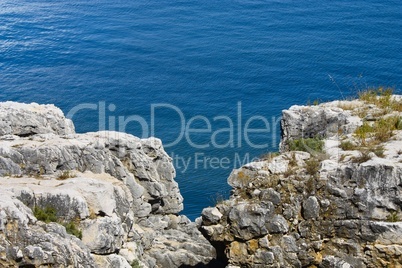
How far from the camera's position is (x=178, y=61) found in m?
92.4

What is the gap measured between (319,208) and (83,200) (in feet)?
31.5

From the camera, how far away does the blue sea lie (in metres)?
77.1

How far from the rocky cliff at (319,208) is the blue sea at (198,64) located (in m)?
35.0

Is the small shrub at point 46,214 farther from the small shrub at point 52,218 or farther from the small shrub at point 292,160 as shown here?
the small shrub at point 292,160

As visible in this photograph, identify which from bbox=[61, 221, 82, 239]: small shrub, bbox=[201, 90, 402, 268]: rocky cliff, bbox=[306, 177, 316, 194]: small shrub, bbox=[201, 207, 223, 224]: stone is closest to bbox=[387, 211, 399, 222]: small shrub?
bbox=[201, 90, 402, 268]: rocky cliff

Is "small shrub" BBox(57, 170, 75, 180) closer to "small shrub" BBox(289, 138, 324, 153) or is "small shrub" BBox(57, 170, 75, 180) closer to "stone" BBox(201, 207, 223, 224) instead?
"stone" BBox(201, 207, 223, 224)

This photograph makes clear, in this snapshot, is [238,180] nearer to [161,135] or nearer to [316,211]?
[316,211]

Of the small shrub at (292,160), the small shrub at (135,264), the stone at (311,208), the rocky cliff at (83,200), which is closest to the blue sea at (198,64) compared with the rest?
the rocky cliff at (83,200)

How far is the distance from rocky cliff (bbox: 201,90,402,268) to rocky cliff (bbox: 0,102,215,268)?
481 cm

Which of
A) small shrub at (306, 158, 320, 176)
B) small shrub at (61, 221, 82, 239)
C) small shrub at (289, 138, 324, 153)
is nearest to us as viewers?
small shrub at (61, 221, 82, 239)

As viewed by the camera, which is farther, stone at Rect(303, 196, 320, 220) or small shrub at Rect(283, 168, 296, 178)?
small shrub at Rect(283, 168, 296, 178)

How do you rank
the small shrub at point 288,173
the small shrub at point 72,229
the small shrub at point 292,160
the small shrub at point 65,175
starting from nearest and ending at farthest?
the small shrub at point 72,229
the small shrub at point 288,173
the small shrub at point 292,160
the small shrub at point 65,175

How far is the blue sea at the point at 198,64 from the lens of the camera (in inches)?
3036

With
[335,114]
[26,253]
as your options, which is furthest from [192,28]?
[26,253]
